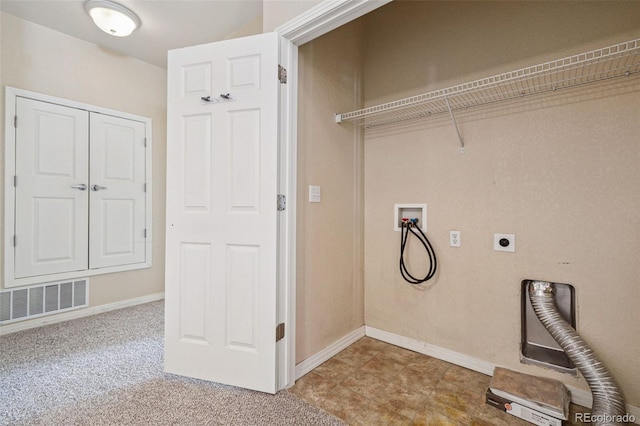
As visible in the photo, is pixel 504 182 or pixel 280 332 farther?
pixel 504 182

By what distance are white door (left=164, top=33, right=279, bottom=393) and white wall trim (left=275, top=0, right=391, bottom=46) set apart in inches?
4.7

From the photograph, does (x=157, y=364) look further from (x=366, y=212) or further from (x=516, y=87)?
(x=516, y=87)

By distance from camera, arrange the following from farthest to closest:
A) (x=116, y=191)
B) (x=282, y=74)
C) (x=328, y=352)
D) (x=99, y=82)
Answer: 1. (x=116, y=191)
2. (x=99, y=82)
3. (x=328, y=352)
4. (x=282, y=74)

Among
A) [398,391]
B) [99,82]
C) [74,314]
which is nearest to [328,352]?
[398,391]

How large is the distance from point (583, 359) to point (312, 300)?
1.49m

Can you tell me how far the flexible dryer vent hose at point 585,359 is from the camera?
1.39 meters

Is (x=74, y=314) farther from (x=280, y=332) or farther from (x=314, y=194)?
(x=314, y=194)

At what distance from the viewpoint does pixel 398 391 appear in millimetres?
1762

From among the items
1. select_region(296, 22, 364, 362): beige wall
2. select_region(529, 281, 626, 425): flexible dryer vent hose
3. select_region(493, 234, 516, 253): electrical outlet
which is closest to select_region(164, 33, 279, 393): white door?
select_region(296, 22, 364, 362): beige wall

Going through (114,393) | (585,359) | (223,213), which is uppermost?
(223,213)

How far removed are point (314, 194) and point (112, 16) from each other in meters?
2.31

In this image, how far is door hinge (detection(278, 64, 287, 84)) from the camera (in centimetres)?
173

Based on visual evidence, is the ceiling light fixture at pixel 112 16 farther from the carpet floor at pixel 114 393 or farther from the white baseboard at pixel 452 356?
the white baseboard at pixel 452 356

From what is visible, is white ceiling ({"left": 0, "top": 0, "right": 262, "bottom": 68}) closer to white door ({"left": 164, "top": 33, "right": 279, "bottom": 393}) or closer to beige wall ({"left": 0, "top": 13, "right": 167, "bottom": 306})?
beige wall ({"left": 0, "top": 13, "right": 167, "bottom": 306})
